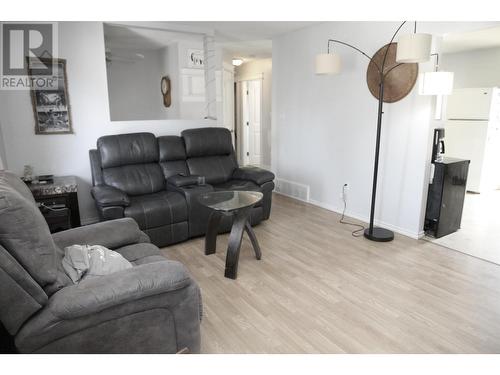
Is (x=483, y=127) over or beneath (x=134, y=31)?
beneath

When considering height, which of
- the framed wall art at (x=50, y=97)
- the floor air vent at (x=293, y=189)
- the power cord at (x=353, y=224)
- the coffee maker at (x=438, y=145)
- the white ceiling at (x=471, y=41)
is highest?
the white ceiling at (x=471, y=41)

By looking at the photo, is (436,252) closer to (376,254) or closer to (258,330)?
(376,254)

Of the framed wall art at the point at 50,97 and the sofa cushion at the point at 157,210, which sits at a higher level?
the framed wall art at the point at 50,97

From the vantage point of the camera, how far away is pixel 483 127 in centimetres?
488

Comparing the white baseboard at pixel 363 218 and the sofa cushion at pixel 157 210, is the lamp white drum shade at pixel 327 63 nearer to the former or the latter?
Result: the white baseboard at pixel 363 218

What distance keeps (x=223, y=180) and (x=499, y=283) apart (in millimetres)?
2762

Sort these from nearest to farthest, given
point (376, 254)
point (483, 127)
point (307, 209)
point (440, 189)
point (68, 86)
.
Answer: point (376, 254), point (440, 189), point (68, 86), point (307, 209), point (483, 127)

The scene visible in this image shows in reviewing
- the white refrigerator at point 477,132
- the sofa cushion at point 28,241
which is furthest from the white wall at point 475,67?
the sofa cushion at point 28,241

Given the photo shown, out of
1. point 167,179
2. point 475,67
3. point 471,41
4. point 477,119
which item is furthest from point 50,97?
point 475,67

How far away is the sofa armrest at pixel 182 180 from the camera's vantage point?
3.41m

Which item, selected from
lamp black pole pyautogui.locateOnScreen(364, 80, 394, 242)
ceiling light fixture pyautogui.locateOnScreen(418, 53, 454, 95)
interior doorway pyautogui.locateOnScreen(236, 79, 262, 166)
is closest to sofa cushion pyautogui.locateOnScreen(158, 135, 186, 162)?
lamp black pole pyautogui.locateOnScreen(364, 80, 394, 242)

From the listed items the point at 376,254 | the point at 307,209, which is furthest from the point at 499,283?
the point at 307,209

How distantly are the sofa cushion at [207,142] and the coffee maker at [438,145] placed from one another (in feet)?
7.41
